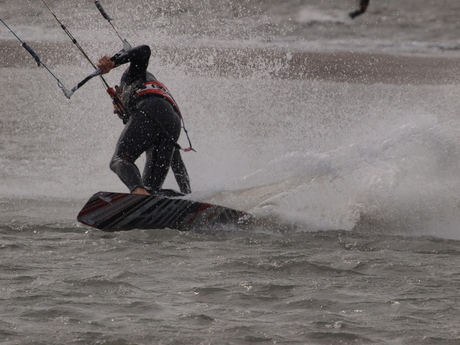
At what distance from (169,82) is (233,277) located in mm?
8560

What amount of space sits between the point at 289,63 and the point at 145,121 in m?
18.9

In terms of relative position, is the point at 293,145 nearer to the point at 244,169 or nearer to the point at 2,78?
the point at 244,169

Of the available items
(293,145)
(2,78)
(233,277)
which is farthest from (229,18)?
(233,277)

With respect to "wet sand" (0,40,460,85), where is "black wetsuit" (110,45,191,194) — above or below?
above

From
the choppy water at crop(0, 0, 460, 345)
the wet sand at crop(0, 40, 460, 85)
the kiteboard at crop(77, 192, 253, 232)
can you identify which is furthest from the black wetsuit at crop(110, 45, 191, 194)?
the wet sand at crop(0, 40, 460, 85)

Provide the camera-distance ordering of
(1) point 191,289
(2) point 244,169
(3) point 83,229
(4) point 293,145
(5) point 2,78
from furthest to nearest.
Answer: (5) point 2,78
(4) point 293,145
(2) point 244,169
(3) point 83,229
(1) point 191,289

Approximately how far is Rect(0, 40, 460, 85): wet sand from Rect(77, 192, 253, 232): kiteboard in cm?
1597

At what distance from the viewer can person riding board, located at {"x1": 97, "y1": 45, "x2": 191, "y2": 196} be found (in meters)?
8.15

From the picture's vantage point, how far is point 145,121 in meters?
8.26

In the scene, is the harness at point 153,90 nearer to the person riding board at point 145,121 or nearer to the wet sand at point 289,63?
the person riding board at point 145,121

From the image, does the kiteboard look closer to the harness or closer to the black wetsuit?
the black wetsuit

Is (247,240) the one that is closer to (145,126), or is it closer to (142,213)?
(142,213)

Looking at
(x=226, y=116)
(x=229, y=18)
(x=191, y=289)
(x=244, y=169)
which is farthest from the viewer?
(x=229, y=18)

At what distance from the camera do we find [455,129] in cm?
864
